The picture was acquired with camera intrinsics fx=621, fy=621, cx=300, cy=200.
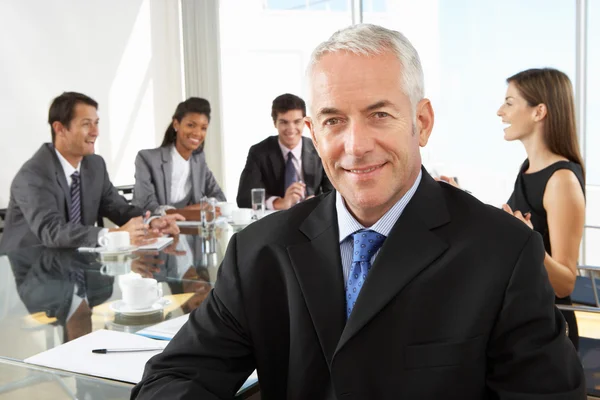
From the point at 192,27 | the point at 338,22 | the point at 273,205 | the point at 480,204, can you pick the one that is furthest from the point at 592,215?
the point at 480,204

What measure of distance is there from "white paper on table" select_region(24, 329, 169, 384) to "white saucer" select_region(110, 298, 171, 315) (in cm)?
16

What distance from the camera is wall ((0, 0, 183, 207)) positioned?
535 centimetres

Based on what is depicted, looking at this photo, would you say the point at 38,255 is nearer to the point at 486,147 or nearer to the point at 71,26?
the point at 71,26

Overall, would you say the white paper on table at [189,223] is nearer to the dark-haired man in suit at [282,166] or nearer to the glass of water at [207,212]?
the glass of water at [207,212]

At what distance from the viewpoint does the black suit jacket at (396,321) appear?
1.04 m

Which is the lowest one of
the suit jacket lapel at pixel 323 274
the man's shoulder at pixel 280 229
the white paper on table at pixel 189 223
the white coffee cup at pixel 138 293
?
the white coffee cup at pixel 138 293

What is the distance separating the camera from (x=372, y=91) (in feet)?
3.51

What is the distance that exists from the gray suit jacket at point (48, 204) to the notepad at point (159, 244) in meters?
0.28

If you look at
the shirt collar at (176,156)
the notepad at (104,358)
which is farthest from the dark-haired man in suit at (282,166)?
the notepad at (104,358)

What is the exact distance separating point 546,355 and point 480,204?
292 mm

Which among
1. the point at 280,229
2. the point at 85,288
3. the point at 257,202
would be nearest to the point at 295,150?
the point at 257,202

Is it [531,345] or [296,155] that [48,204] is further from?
[531,345]

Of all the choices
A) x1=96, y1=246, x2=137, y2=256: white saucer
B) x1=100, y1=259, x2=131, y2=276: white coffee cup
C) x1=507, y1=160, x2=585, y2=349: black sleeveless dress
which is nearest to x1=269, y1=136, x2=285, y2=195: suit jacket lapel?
x1=96, y1=246, x2=137, y2=256: white saucer

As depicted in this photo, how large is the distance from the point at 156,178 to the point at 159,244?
1544 millimetres
